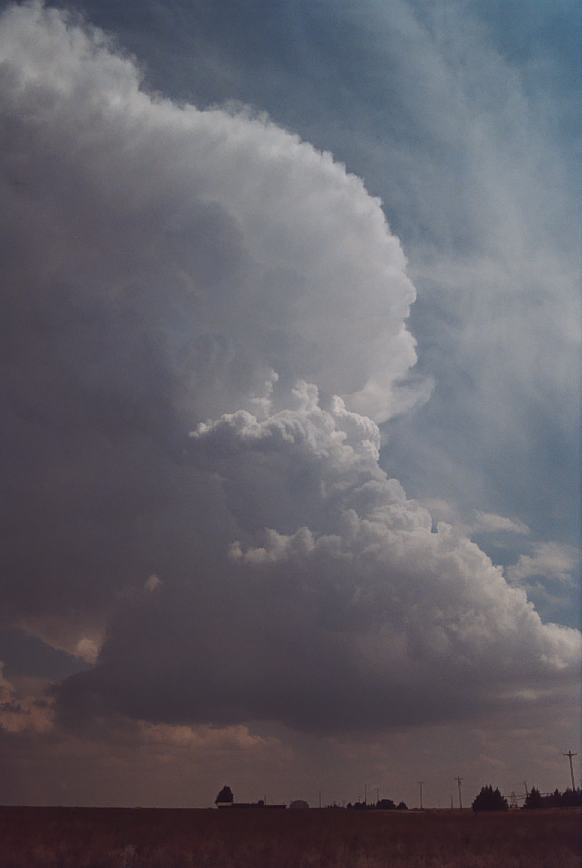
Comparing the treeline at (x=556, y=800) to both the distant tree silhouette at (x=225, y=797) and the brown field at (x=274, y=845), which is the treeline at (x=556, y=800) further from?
the brown field at (x=274, y=845)

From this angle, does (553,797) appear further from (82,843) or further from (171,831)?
(82,843)

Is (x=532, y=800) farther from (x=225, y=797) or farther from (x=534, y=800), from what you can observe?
(x=225, y=797)

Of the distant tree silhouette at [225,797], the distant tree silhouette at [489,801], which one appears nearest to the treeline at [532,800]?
the distant tree silhouette at [489,801]

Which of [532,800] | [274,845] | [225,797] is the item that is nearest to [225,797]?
[225,797]

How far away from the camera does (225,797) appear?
177 m

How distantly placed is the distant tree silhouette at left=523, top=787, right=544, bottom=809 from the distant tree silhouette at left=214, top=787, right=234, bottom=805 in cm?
6602

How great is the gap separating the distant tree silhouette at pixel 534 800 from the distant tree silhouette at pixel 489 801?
8.71m

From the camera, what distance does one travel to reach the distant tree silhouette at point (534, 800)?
534ft

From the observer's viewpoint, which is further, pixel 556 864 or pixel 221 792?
pixel 221 792

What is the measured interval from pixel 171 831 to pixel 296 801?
12707cm

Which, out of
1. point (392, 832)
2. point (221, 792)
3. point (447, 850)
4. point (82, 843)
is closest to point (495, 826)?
point (392, 832)

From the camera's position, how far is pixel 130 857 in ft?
120

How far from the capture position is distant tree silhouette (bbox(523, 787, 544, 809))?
163 metres

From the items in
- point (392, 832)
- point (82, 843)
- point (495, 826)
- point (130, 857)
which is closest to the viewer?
point (130, 857)
